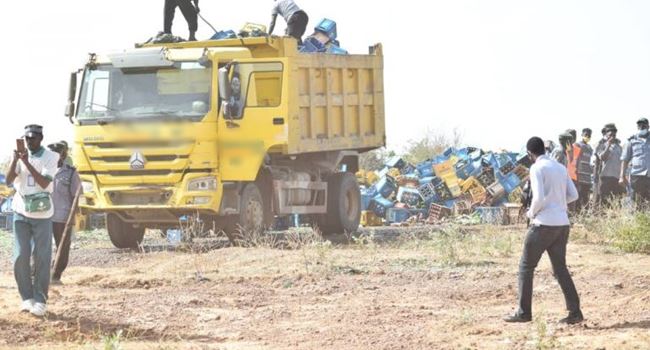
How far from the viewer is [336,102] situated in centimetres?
2259

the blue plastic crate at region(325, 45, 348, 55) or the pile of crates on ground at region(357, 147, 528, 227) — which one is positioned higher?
the blue plastic crate at region(325, 45, 348, 55)

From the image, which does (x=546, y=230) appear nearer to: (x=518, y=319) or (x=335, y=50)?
(x=518, y=319)

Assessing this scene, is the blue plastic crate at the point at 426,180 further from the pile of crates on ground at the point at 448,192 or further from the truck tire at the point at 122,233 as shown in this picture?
the truck tire at the point at 122,233

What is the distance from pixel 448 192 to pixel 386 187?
4.48 ft

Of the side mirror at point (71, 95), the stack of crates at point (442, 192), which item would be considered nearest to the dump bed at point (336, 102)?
the side mirror at point (71, 95)

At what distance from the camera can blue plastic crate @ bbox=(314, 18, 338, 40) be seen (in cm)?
2330

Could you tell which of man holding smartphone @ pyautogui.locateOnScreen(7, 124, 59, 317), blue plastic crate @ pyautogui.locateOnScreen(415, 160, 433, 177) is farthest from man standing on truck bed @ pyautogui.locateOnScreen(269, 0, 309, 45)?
man holding smartphone @ pyautogui.locateOnScreen(7, 124, 59, 317)

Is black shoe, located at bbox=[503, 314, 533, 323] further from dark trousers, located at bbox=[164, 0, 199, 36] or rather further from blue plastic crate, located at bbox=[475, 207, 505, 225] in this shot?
blue plastic crate, located at bbox=[475, 207, 505, 225]

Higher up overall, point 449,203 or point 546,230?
point 546,230

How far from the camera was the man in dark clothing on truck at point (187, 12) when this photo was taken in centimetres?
2198

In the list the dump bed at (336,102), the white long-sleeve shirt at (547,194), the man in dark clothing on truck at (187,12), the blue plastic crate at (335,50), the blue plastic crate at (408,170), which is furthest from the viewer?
the blue plastic crate at (408,170)

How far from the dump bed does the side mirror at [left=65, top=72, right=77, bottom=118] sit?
3184 millimetres

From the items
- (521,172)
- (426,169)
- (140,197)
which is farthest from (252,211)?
(426,169)

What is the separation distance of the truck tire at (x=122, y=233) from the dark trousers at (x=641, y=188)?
7.66 meters
